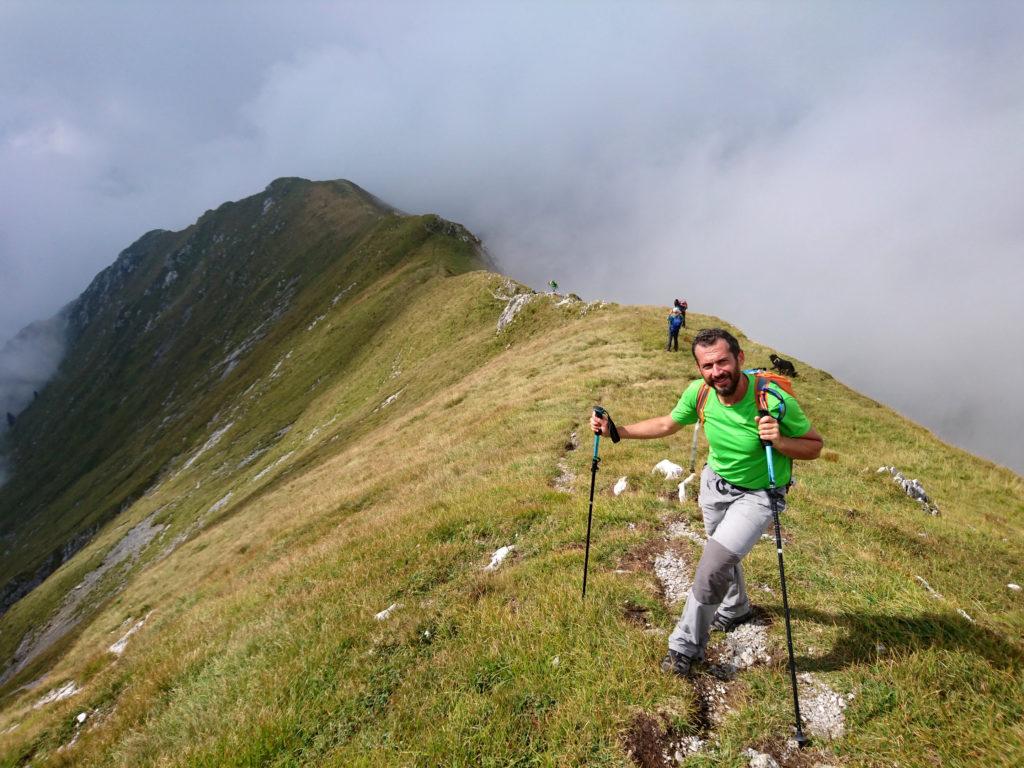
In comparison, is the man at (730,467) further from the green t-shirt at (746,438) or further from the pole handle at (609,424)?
the pole handle at (609,424)

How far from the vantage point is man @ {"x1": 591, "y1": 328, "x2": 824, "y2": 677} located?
16.7 ft

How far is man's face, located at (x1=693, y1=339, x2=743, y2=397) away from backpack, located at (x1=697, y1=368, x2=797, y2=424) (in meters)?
0.25

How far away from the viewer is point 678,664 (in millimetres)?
5461

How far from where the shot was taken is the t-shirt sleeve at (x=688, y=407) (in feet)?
19.9

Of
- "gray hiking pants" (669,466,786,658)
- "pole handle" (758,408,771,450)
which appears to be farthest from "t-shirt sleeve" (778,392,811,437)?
"gray hiking pants" (669,466,786,658)

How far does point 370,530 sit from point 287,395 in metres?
70.4

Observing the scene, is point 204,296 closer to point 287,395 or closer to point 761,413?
point 287,395

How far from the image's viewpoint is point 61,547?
100 metres

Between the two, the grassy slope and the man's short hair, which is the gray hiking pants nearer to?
the grassy slope

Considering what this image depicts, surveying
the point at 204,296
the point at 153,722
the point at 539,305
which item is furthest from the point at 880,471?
the point at 204,296

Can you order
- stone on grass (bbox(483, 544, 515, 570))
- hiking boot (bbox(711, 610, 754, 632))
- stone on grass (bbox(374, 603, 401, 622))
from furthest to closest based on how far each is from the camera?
stone on grass (bbox(483, 544, 515, 570)) < stone on grass (bbox(374, 603, 401, 622)) < hiking boot (bbox(711, 610, 754, 632))

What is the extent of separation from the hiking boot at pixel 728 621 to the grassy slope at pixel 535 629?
1.24 feet

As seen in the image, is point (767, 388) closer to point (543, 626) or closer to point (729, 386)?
point (729, 386)

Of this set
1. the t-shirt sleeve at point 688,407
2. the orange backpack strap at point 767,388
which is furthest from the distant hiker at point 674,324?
the orange backpack strap at point 767,388
